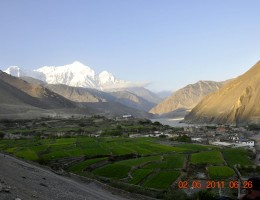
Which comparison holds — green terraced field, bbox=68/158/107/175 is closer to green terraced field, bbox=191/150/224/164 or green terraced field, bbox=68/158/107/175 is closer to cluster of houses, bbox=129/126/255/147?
green terraced field, bbox=191/150/224/164

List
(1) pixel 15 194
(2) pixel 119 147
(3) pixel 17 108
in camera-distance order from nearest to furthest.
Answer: (1) pixel 15 194, (2) pixel 119 147, (3) pixel 17 108

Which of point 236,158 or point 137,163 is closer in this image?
point 137,163

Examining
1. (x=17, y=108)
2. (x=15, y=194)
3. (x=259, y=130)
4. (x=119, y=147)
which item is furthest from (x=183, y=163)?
(x=17, y=108)

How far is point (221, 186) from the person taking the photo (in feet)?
119

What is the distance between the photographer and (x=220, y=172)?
4259 cm

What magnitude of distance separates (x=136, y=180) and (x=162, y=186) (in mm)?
3856

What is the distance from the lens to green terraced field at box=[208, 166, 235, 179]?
40.8 meters

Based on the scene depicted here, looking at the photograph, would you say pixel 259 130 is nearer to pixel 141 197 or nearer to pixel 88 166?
pixel 88 166

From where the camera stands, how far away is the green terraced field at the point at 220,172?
4075 centimetres

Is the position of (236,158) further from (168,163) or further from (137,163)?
(137,163)

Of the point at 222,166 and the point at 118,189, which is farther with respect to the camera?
the point at 222,166
